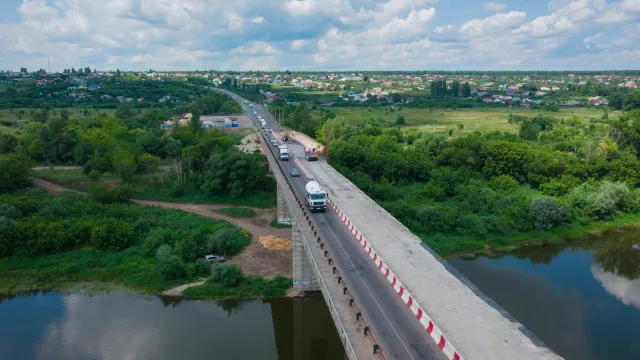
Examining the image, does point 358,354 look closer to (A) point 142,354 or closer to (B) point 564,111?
(A) point 142,354

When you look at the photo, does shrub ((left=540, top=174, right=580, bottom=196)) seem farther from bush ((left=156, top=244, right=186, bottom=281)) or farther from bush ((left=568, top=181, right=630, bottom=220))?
bush ((left=156, top=244, right=186, bottom=281))

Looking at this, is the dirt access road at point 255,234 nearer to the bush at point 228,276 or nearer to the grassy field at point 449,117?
the bush at point 228,276

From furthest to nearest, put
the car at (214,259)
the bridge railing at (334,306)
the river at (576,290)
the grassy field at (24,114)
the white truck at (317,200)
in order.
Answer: the grassy field at (24,114) < the car at (214,259) < the white truck at (317,200) < the river at (576,290) < the bridge railing at (334,306)

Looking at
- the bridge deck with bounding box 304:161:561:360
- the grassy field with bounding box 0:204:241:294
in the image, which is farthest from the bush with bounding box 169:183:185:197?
the bridge deck with bounding box 304:161:561:360

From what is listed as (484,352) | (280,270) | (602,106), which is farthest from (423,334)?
(602,106)

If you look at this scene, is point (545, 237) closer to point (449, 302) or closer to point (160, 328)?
point (449, 302)

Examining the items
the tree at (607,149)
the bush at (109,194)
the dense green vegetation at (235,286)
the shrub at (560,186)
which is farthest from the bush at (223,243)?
the tree at (607,149)
